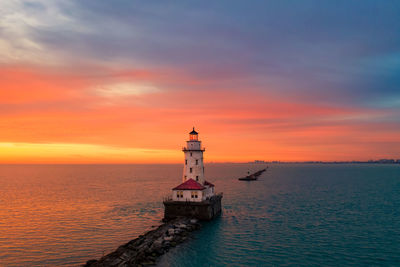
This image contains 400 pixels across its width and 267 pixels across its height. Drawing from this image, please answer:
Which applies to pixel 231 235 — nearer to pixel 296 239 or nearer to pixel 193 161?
pixel 296 239

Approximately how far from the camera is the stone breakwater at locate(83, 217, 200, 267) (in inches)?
1210

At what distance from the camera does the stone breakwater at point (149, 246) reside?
30734mm

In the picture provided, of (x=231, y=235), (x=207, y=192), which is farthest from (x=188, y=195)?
(x=231, y=235)

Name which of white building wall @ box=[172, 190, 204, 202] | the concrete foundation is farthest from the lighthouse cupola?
the concrete foundation

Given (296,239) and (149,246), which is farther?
(296,239)

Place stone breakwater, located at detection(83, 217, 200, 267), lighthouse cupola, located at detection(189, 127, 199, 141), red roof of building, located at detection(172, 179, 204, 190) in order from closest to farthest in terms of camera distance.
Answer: stone breakwater, located at detection(83, 217, 200, 267) → red roof of building, located at detection(172, 179, 204, 190) → lighthouse cupola, located at detection(189, 127, 199, 141)

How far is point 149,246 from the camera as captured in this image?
35625 mm

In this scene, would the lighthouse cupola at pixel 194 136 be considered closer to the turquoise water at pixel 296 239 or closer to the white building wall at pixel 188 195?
the white building wall at pixel 188 195

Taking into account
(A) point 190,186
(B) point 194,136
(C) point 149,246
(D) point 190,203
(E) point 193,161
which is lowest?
(C) point 149,246

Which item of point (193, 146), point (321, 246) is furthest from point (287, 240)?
point (193, 146)

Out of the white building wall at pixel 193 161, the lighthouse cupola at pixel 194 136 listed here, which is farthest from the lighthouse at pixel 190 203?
the lighthouse cupola at pixel 194 136

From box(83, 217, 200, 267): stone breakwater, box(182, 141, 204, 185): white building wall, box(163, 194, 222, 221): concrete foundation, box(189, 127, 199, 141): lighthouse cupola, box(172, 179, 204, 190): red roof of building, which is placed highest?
box(189, 127, 199, 141): lighthouse cupola

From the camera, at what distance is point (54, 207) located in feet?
237

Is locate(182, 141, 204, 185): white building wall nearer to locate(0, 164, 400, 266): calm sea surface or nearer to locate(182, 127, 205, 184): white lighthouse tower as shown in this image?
locate(182, 127, 205, 184): white lighthouse tower
